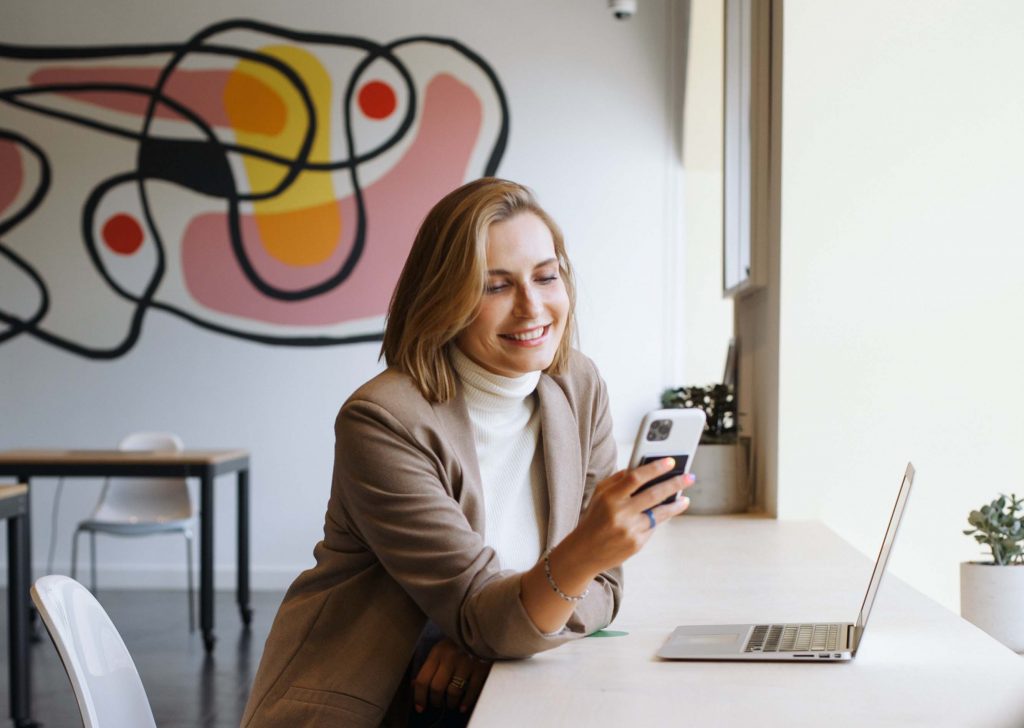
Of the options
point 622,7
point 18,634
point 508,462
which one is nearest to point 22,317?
point 18,634

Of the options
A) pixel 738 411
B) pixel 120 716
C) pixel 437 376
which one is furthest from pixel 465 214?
pixel 738 411

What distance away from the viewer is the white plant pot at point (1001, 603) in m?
1.89

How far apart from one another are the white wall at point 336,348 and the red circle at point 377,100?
246mm

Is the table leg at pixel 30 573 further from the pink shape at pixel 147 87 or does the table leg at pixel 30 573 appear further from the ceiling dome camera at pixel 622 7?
the ceiling dome camera at pixel 622 7

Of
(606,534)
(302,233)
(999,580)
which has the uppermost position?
(302,233)

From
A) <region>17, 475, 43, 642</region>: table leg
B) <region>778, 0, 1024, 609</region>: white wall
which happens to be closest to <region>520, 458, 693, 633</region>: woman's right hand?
<region>778, 0, 1024, 609</region>: white wall

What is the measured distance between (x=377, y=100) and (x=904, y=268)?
3709mm

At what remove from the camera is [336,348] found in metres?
5.70

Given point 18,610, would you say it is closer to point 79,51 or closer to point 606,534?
point 606,534

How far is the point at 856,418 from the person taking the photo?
263cm

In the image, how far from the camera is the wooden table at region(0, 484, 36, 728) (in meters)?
3.31

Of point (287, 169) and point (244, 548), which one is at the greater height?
point (287, 169)

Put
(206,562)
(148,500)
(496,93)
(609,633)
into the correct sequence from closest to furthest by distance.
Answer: (609,633) → (206,562) → (148,500) → (496,93)

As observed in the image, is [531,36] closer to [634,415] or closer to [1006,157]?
[634,415]
